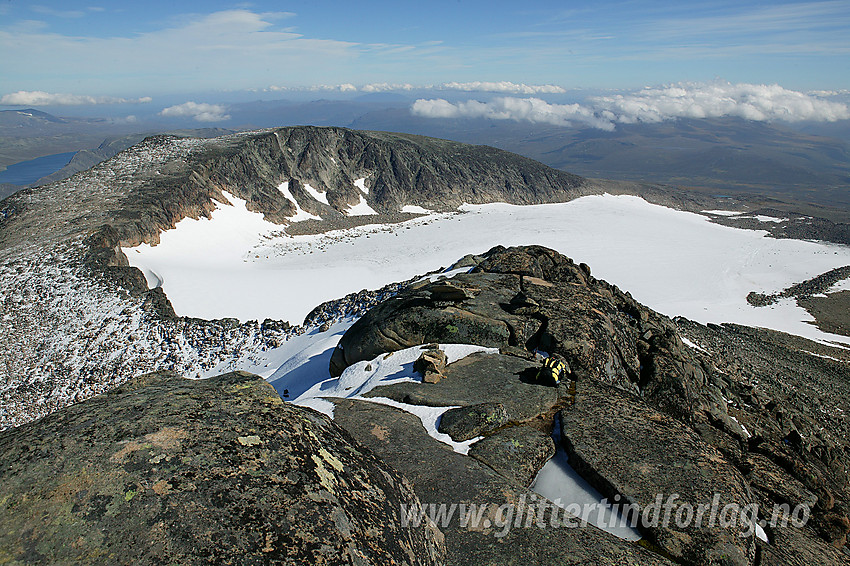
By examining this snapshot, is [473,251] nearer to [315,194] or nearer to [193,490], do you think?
[315,194]

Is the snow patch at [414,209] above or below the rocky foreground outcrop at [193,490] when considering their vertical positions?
below

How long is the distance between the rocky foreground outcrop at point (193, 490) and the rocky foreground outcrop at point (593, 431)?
1.86m

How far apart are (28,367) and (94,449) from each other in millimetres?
27063

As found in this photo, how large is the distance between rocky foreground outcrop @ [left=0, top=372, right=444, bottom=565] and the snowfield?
94.6 feet

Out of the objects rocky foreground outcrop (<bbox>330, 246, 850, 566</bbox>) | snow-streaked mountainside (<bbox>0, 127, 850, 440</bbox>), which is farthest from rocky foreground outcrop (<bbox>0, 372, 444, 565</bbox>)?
snow-streaked mountainside (<bbox>0, 127, 850, 440</bbox>)

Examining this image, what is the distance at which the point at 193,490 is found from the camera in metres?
3.80

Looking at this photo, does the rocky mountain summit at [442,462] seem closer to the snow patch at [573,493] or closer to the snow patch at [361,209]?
the snow patch at [573,493]

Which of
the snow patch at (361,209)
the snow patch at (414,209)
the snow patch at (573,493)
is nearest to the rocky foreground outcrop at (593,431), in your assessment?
the snow patch at (573,493)

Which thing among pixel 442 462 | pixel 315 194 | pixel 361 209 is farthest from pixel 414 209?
pixel 442 462

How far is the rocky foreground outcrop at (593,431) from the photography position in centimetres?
608

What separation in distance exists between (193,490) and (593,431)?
22.1 feet

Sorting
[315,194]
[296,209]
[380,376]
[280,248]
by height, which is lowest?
[280,248]

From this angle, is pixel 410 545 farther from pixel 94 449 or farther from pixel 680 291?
pixel 680 291

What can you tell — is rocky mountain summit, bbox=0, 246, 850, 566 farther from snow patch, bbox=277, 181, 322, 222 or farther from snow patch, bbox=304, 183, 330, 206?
snow patch, bbox=304, 183, 330, 206
